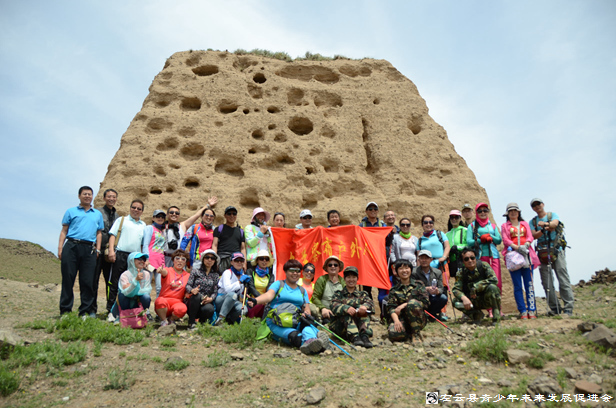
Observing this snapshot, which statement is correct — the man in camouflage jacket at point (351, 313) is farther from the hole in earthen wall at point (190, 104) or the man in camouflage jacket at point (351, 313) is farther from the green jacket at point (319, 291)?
the hole in earthen wall at point (190, 104)

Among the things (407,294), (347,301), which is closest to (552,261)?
(407,294)

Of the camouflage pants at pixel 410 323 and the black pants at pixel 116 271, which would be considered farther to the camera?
the black pants at pixel 116 271

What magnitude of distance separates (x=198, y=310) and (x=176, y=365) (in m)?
1.52

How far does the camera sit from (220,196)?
915 centimetres

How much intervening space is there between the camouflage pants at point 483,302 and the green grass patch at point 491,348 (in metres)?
1.12

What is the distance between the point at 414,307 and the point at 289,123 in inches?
246

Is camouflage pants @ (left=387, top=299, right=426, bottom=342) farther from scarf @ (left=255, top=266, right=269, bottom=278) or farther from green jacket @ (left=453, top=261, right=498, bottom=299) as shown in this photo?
scarf @ (left=255, top=266, right=269, bottom=278)

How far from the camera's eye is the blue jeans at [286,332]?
500 centimetres

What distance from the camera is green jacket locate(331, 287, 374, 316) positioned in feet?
17.4

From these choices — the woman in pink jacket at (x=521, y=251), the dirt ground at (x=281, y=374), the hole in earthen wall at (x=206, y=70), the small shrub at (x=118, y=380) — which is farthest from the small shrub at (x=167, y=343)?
the hole in earthen wall at (x=206, y=70)

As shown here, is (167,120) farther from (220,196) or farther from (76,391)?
(76,391)

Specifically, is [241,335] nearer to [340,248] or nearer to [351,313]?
[351,313]

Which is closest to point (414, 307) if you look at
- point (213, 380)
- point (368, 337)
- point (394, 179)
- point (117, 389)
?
point (368, 337)

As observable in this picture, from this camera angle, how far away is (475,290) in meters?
6.05
